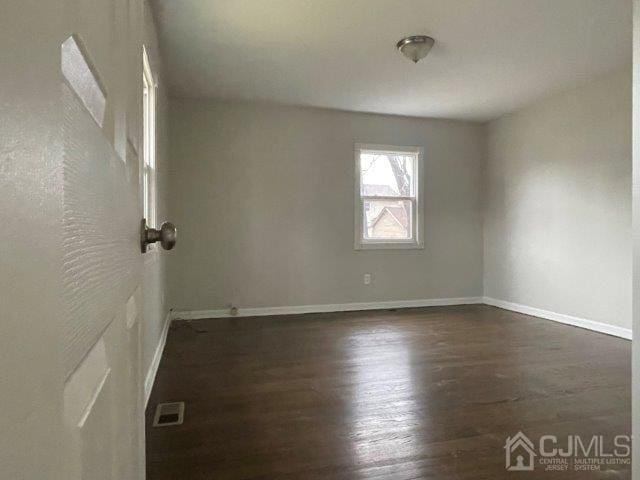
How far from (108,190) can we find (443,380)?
100 inches

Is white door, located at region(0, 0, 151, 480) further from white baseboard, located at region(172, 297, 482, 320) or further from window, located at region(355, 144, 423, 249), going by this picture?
window, located at region(355, 144, 423, 249)

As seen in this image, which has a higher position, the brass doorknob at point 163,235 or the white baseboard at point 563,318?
the brass doorknob at point 163,235

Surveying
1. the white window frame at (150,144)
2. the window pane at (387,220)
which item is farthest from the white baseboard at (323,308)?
the white window frame at (150,144)

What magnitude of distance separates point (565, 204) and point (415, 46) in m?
2.55

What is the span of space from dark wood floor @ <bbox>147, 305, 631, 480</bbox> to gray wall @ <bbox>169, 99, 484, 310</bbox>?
89 cm

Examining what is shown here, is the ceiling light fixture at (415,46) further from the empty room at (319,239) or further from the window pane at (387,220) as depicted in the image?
the window pane at (387,220)

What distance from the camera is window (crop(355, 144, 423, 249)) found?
523cm

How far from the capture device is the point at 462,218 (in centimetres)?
561

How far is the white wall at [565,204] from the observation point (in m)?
3.84

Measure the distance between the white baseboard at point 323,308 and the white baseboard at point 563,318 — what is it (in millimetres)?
348

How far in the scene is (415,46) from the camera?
319 centimetres

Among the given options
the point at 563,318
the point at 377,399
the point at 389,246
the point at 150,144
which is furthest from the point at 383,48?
the point at 563,318

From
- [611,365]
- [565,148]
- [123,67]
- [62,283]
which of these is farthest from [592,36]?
[62,283]

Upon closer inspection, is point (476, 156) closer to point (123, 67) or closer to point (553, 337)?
point (553, 337)
